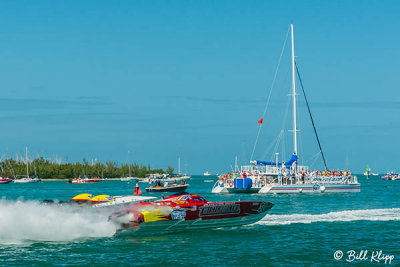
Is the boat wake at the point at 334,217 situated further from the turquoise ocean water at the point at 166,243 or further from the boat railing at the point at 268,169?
the boat railing at the point at 268,169

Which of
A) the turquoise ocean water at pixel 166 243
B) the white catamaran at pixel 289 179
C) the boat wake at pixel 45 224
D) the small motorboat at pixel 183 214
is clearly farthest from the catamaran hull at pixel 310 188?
the boat wake at pixel 45 224

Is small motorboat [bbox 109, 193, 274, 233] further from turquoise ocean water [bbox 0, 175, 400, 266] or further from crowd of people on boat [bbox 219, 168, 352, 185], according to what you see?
crowd of people on boat [bbox 219, 168, 352, 185]

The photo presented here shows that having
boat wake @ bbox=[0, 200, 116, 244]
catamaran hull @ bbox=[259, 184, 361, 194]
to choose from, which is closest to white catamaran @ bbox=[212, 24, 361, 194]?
catamaran hull @ bbox=[259, 184, 361, 194]

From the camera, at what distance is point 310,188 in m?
63.3

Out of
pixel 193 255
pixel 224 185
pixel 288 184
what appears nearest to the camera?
pixel 193 255

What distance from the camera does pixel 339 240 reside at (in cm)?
2617

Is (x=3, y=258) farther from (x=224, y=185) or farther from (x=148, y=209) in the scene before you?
(x=224, y=185)

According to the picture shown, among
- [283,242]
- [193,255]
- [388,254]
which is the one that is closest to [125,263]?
[193,255]

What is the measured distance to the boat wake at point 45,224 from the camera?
968 inches

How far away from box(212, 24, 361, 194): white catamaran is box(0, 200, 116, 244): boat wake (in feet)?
123

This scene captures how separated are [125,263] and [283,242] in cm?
809

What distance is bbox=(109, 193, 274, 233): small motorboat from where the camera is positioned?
1008 inches

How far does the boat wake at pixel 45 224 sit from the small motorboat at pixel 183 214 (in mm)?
1045
